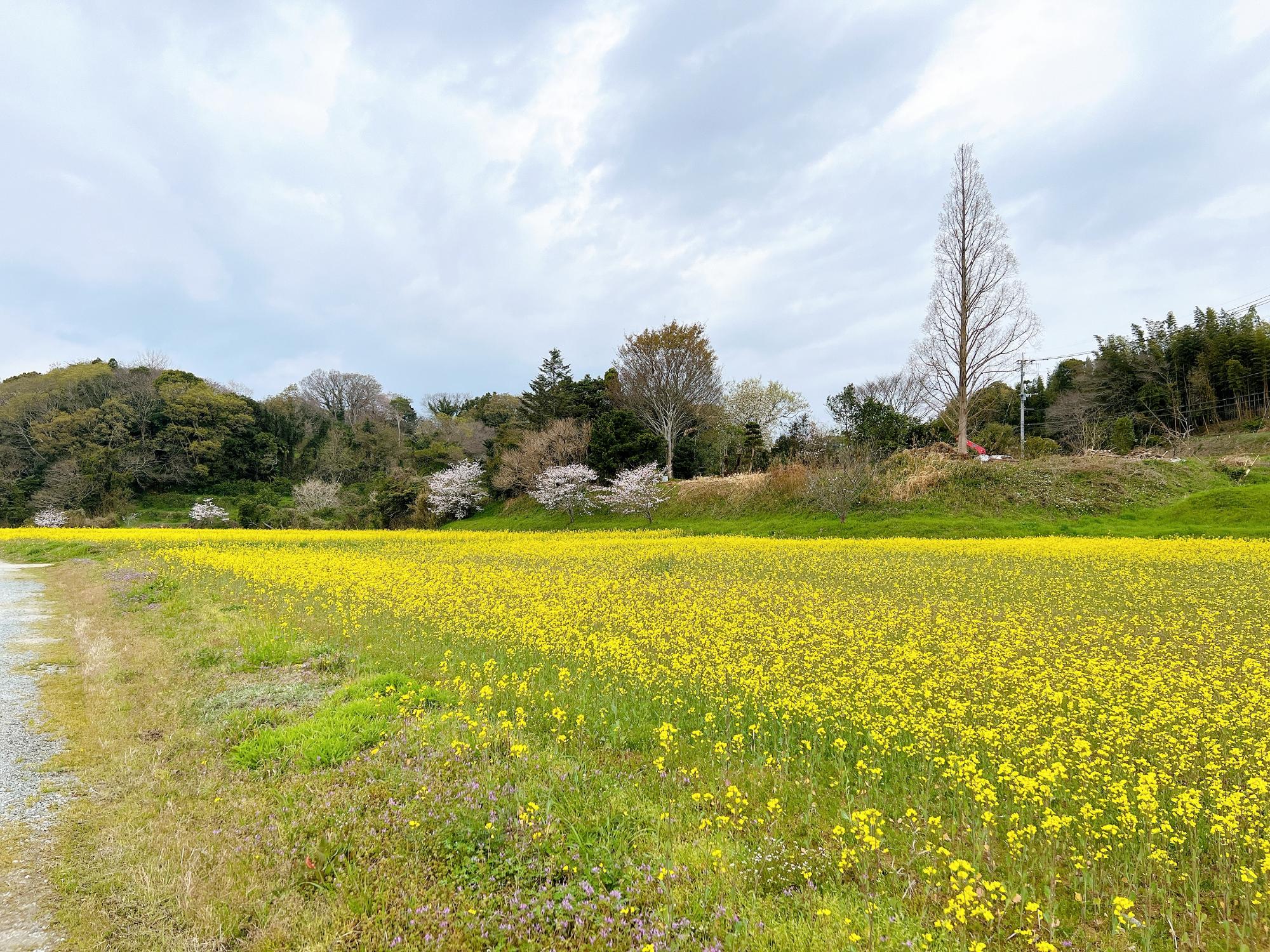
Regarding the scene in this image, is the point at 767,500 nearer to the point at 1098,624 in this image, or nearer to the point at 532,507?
the point at 532,507

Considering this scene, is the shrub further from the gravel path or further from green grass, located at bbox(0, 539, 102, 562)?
green grass, located at bbox(0, 539, 102, 562)

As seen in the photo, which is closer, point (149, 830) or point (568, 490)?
point (149, 830)

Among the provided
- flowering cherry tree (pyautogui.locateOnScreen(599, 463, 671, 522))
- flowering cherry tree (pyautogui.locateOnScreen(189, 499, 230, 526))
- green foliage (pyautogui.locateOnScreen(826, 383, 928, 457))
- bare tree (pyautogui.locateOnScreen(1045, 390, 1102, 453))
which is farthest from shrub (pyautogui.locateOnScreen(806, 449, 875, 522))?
flowering cherry tree (pyautogui.locateOnScreen(189, 499, 230, 526))

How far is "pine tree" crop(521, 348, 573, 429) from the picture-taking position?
48594 mm

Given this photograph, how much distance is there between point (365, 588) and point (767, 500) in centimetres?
2344

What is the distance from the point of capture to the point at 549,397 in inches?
1951

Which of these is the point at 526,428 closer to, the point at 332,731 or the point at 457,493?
the point at 457,493

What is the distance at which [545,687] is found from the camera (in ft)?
20.1

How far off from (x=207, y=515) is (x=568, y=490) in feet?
102

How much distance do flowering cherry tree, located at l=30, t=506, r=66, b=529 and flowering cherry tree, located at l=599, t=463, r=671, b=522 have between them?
142 feet

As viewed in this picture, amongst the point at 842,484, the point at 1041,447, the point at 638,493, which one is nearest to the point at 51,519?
the point at 638,493

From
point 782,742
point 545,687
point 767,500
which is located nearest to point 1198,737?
point 782,742

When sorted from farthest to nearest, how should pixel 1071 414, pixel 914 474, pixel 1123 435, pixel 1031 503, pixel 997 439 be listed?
1. pixel 1071 414
2. pixel 997 439
3. pixel 1123 435
4. pixel 914 474
5. pixel 1031 503

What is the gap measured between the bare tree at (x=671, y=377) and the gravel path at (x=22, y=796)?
3665 centimetres
